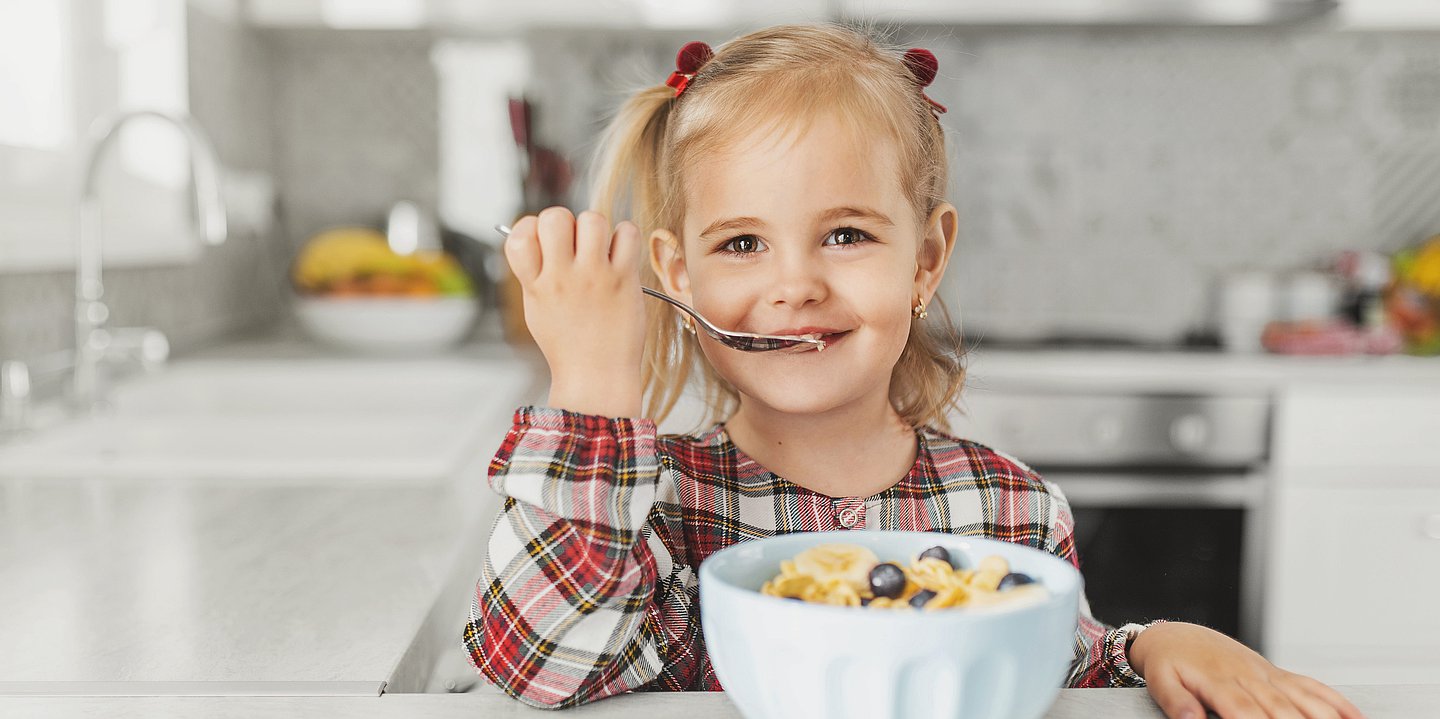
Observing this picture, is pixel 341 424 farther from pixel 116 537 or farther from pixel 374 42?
pixel 374 42

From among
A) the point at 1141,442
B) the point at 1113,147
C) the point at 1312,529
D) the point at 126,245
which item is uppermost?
the point at 1113,147

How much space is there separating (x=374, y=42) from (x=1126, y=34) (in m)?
1.72

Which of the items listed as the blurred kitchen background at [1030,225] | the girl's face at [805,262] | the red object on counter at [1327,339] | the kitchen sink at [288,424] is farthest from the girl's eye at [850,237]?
the red object on counter at [1327,339]

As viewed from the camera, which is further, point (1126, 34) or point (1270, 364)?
point (1126, 34)

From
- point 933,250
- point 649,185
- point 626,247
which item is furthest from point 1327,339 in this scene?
point 626,247

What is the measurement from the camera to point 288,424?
1813 mm

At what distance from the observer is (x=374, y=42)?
2.77 meters

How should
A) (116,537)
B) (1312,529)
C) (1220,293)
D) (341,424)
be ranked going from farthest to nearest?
(1220,293), (1312,529), (341,424), (116,537)

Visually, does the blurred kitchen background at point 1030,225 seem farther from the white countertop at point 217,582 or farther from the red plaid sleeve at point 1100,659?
the red plaid sleeve at point 1100,659

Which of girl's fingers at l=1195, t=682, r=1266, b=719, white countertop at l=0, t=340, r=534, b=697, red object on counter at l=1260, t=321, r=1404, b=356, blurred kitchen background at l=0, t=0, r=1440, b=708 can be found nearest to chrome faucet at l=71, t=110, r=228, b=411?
blurred kitchen background at l=0, t=0, r=1440, b=708

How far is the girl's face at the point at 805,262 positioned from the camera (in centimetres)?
83

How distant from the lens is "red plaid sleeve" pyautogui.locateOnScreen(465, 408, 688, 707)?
64 centimetres

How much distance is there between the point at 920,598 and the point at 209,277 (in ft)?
7.45

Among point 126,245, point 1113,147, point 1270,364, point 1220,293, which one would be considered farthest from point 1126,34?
point 126,245
